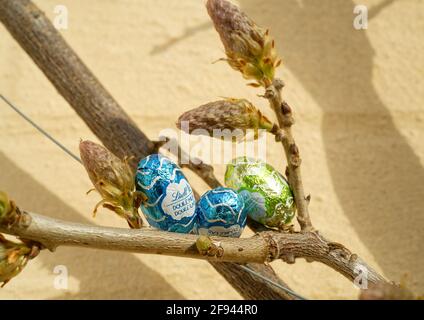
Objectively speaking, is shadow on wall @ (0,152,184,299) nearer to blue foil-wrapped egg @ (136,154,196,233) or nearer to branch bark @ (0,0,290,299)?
branch bark @ (0,0,290,299)

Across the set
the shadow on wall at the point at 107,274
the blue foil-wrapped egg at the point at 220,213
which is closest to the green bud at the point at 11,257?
the blue foil-wrapped egg at the point at 220,213

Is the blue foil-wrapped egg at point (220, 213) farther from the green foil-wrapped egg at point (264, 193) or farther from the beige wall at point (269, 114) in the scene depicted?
the beige wall at point (269, 114)

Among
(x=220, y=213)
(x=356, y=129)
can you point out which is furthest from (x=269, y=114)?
(x=220, y=213)

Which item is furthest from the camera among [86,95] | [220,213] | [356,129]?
[356,129]

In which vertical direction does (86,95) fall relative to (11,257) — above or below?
above

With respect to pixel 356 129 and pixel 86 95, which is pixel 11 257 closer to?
pixel 86 95

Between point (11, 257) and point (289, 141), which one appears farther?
point (289, 141)
